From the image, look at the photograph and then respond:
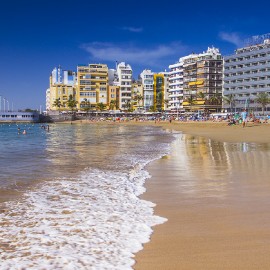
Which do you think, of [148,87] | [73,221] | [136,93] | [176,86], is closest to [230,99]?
[176,86]

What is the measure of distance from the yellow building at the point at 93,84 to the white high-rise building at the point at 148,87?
13.5 meters

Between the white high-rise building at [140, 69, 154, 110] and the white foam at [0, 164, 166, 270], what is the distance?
119m

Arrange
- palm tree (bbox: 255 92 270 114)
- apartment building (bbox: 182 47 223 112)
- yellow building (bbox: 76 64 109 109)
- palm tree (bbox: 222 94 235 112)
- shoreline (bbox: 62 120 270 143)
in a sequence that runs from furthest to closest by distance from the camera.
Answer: yellow building (bbox: 76 64 109 109), apartment building (bbox: 182 47 223 112), palm tree (bbox: 222 94 235 112), palm tree (bbox: 255 92 270 114), shoreline (bbox: 62 120 270 143)

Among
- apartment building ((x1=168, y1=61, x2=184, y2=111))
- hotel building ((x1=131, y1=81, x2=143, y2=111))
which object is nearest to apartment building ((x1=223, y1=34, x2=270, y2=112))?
apartment building ((x1=168, y1=61, x2=184, y2=111))

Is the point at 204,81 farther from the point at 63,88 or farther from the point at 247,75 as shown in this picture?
the point at 63,88

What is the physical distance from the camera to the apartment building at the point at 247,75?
95438 millimetres

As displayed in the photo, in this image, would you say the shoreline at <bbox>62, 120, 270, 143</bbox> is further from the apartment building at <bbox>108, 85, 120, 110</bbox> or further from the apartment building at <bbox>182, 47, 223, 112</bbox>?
the apartment building at <bbox>108, 85, 120, 110</bbox>

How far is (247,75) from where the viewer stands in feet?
329

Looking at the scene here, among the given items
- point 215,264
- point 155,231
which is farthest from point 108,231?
point 215,264

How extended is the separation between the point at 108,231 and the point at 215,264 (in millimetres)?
1821

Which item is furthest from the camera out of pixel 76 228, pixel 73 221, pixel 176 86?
pixel 176 86

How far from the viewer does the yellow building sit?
396 feet

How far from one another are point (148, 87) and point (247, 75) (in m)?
37.8

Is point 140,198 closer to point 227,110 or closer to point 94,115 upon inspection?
point 227,110
